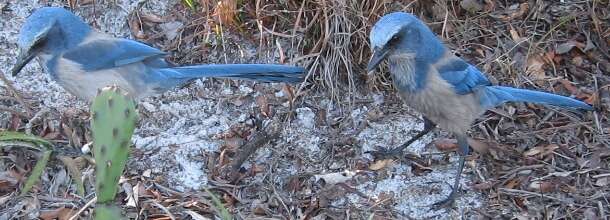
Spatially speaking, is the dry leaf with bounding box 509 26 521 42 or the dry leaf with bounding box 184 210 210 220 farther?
the dry leaf with bounding box 509 26 521 42

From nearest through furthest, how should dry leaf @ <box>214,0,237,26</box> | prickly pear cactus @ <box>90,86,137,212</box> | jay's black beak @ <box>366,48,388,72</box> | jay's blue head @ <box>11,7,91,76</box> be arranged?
prickly pear cactus @ <box>90,86,137,212</box>
jay's black beak @ <box>366,48,388,72</box>
jay's blue head @ <box>11,7,91,76</box>
dry leaf @ <box>214,0,237,26</box>

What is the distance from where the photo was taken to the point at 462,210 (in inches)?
161

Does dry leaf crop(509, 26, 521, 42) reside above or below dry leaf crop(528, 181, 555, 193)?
above

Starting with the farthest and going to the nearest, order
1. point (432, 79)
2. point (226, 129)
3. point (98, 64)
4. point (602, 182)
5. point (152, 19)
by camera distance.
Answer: point (152, 19) < point (226, 129) < point (602, 182) < point (98, 64) < point (432, 79)

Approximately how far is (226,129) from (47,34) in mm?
1119

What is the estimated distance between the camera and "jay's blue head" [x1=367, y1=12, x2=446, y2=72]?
372 centimetres

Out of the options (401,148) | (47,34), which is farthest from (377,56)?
(47,34)

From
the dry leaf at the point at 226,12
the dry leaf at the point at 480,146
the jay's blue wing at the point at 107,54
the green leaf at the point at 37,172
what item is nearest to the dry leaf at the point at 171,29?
the dry leaf at the point at 226,12

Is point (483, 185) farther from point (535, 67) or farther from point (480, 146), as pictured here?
point (535, 67)

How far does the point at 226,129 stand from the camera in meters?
4.55

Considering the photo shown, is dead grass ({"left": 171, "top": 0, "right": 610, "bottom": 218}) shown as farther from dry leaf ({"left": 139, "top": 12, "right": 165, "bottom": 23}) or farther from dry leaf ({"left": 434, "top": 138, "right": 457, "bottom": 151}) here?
dry leaf ({"left": 139, "top": 12, "right": 165, "bottom": 23})

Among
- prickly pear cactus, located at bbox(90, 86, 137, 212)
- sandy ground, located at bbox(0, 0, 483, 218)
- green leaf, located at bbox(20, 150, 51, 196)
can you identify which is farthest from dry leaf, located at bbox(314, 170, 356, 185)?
prickly pear cactus, located at bbox(90, 86, 137, 212)

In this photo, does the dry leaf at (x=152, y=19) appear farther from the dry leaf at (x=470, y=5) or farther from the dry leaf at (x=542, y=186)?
the dry leaf at (x=542, y=186)

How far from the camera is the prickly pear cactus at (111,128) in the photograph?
8.18 feet
